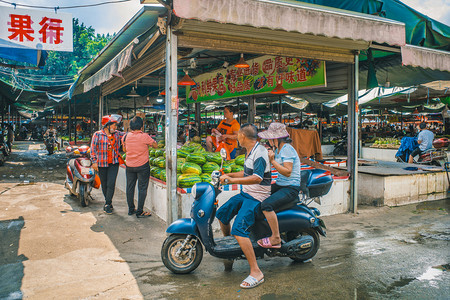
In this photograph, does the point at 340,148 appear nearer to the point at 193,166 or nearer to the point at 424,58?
the point at 424,58

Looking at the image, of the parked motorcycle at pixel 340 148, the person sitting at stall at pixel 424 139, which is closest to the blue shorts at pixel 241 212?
the person sitting at stall at pixel 424 139

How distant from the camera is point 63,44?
7293 mm

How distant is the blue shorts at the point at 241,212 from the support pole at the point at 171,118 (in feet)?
4.92

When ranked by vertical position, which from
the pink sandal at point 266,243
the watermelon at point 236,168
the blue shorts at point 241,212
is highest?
the watermelon at point 236,168

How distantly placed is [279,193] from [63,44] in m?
5.94

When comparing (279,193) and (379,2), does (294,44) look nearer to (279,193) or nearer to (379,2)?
(379,2)

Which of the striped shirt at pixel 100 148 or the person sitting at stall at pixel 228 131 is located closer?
the striped shirt at pixel 100 148

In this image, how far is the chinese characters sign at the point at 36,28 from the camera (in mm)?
6762

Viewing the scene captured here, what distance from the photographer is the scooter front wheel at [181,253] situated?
3904 mm

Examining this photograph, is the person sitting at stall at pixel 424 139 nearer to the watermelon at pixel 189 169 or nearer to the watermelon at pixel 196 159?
the watermelon at pixel 196 159

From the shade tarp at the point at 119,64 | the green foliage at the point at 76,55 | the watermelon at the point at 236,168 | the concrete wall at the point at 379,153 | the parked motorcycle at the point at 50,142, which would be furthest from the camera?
the green foliage at the point at 76,55

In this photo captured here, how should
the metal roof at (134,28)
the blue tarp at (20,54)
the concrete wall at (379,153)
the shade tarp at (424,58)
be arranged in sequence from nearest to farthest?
the metal roof at (134,28)
the shade tarp at (424,58)
the blue tarp at (20,54)
the concrete wall at (379,153)

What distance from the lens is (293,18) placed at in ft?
15.7

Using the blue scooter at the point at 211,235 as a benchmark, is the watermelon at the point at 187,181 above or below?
above
